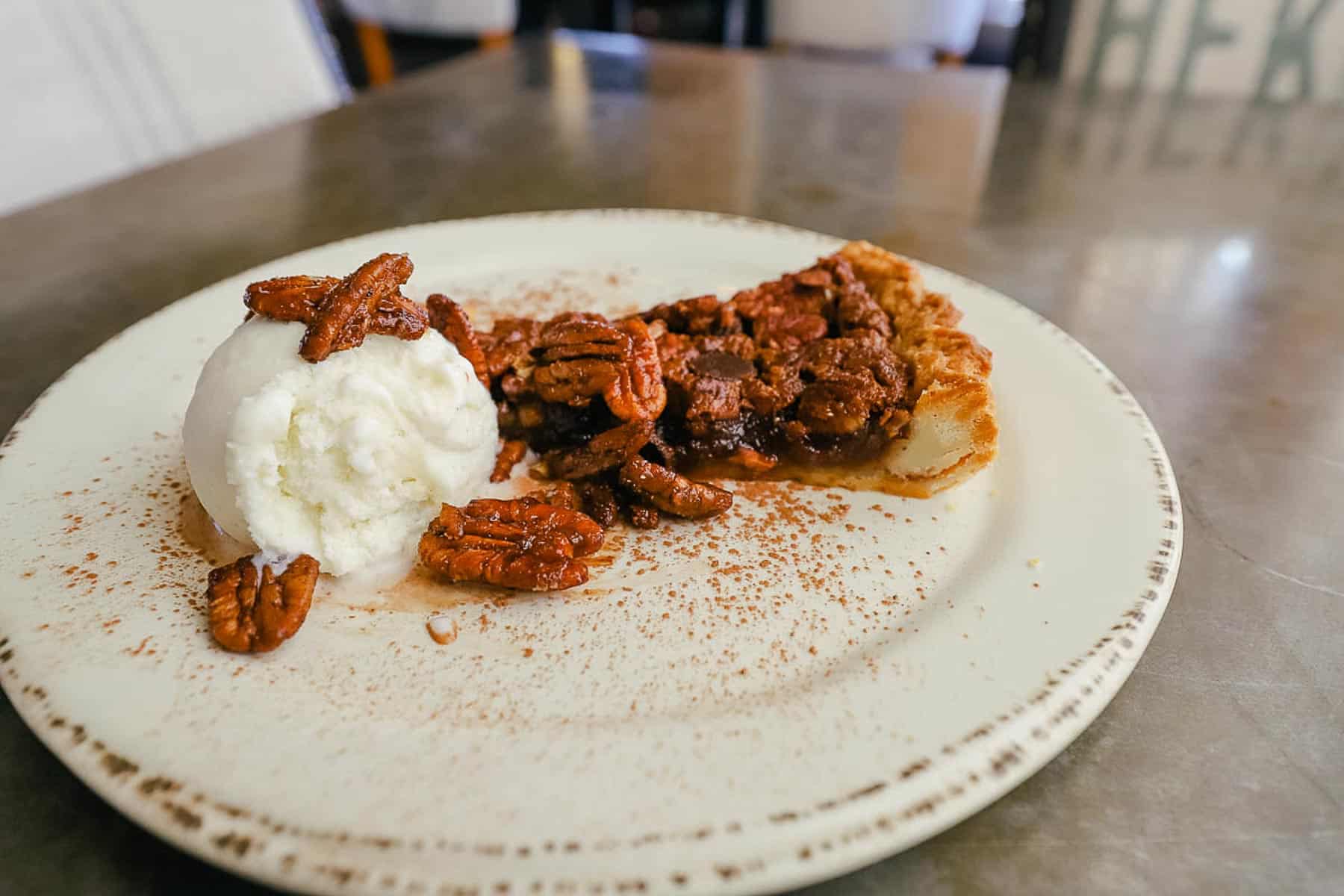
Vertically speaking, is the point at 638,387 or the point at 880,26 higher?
the point at 638,387

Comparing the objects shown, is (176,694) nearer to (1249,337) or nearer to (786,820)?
(786,820)

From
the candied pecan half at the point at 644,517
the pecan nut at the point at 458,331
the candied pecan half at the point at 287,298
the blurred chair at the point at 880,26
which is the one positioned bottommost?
the blurred chair at the point at 880,26

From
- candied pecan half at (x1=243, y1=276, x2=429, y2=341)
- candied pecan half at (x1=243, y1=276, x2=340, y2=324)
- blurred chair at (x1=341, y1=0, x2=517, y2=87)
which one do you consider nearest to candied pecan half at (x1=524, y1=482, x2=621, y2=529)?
candied pecan half at (x1=243, y1=276, x2=429, y2=341)

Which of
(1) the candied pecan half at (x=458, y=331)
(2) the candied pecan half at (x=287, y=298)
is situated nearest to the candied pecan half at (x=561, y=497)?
(1) the candied pecan half at (x=458, y=331)

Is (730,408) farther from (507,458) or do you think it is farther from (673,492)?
(507,458)

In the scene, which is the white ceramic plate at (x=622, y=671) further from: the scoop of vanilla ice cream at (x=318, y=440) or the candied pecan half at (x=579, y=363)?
the candied pecan half at (x=579, y=363)

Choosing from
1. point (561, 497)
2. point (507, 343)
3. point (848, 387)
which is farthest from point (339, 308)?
point (848, 387)
